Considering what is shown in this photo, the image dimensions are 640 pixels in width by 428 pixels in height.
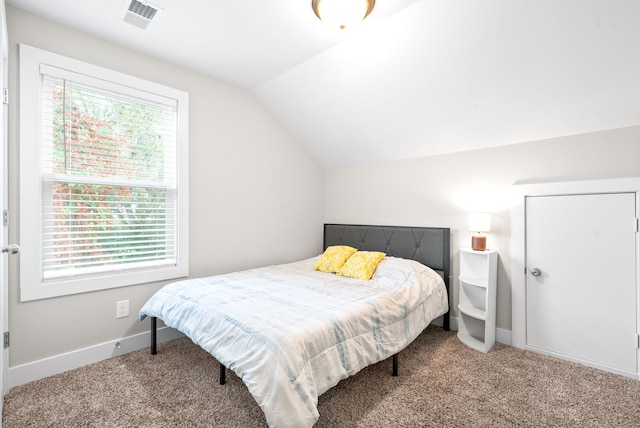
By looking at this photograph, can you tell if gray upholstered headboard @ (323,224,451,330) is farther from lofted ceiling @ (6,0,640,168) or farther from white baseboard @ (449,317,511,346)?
lofted ceiling @ (6,0,640,168)

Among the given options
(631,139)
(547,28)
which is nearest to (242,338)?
(547,28)

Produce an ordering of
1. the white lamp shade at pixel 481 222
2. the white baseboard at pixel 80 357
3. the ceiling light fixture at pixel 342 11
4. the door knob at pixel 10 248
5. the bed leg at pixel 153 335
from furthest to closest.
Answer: the white lamp shade at pixel 481 222, the bed leg at pixel 153 335, the white baseboard at pixel 80 357, the ceiling light fixture at pixel 342 11, the door knob at pixel 10 248

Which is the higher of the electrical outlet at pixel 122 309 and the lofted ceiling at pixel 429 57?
the lofted ceiling at pixel 429 57

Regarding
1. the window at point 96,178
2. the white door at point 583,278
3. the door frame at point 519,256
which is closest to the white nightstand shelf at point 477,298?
the door frame at point 519,256

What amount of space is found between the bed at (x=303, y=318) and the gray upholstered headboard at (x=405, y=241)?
0.01 meters

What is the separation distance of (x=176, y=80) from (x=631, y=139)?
3803 mm

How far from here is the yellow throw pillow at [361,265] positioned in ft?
9.72

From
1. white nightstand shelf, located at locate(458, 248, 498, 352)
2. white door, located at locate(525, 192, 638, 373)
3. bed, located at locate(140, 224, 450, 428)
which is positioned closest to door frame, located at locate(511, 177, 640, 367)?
white door, located at locate(525, 192, 638, 373)

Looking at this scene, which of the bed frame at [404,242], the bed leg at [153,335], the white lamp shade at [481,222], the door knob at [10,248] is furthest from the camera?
the bed frame at [404,242]

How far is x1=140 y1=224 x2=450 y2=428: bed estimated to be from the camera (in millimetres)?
1490

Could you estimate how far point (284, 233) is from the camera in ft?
12.7

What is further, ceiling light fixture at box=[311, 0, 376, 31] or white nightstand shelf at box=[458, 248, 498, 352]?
white nightstand shelf at box=[458, 248, 498, 352]

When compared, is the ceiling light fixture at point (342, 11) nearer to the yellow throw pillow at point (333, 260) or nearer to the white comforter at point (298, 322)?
the white comforter at point (298, 322)

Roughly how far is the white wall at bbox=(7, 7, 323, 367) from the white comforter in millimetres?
433
